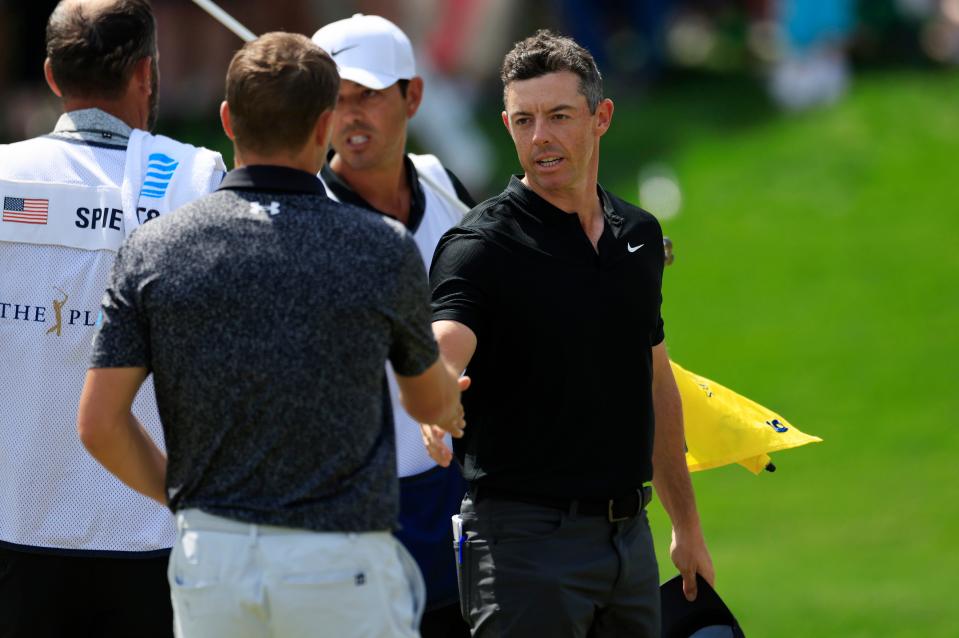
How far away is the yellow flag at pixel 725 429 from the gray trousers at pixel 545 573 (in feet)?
1.98

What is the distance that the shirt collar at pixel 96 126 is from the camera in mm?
3924

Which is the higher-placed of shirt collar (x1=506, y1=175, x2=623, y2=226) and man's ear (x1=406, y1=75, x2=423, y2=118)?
man's ear (x1=406, y1=75, x2=423, y2=118)

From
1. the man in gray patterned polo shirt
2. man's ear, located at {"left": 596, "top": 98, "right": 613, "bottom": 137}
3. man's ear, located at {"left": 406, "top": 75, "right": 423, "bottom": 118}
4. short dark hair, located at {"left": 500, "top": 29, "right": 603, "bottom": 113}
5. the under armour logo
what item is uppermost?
short dark hair, located at {"left": 500, "top": 29, "right": 603, "bottom": 113}

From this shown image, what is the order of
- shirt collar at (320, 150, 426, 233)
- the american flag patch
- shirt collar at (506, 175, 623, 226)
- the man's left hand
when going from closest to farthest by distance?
the american flag patch < shirt collar at (506, 175, 623, 226) < the man's left hand < shirt collar at (320, 150, 426, 233)

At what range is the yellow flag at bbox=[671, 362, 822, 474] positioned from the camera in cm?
453

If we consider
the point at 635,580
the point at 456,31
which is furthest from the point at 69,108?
the point at 456,31

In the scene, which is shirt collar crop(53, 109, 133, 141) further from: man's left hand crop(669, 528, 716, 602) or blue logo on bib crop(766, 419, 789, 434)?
blue logo on bib crop(766, 419, 789, 434)

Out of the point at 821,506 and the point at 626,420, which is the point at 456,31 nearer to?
the point at 821,506

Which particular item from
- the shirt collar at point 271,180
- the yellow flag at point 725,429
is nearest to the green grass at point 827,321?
the yellow flag at point 725,429

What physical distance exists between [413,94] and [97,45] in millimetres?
1408

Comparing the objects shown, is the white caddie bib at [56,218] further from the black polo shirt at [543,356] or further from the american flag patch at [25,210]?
the black polo shirt at [543,356]

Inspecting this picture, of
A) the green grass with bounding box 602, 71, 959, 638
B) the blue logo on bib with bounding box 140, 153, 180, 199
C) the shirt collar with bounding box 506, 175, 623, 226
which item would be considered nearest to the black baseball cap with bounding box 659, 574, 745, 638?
the shirt collar with bounding box 506, 175, 623, 226

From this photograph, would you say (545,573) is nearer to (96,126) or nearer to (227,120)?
(227,120)

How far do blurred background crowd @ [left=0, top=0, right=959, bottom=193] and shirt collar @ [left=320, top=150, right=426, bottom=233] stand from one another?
8.67m
